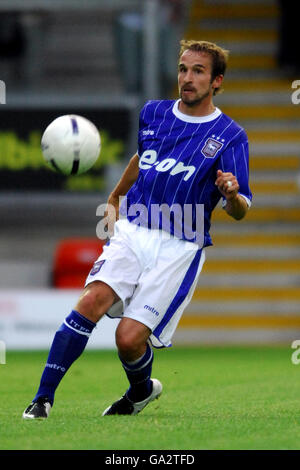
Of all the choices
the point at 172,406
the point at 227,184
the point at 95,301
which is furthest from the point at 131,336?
the point at 172,406

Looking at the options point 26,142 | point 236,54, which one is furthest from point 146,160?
point 236,54

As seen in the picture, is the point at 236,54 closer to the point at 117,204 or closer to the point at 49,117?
the point at 49,117

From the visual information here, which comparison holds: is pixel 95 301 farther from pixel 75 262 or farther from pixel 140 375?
pixel 75 262

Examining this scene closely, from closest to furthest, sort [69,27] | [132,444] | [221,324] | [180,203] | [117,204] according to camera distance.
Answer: [132,444] → [180,203] → [117,204] → [221,324] → [69,27]

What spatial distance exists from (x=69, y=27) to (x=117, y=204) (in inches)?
630

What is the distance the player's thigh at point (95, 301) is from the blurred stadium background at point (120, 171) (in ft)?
24.3

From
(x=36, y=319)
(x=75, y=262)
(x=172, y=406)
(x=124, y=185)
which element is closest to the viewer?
(x=124, y=185)

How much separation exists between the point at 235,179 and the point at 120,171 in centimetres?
963

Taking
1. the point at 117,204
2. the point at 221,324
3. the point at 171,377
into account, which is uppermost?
the point at 117,204

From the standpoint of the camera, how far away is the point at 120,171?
15320 millimetres

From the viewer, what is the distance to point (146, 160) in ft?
20.4

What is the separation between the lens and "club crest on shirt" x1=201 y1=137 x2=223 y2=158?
6102 mm

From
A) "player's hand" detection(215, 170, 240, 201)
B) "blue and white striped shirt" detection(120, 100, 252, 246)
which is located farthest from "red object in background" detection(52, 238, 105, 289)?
"player's hand" detection(215, 170, 240, 201)

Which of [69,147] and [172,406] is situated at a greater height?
[69,147]
